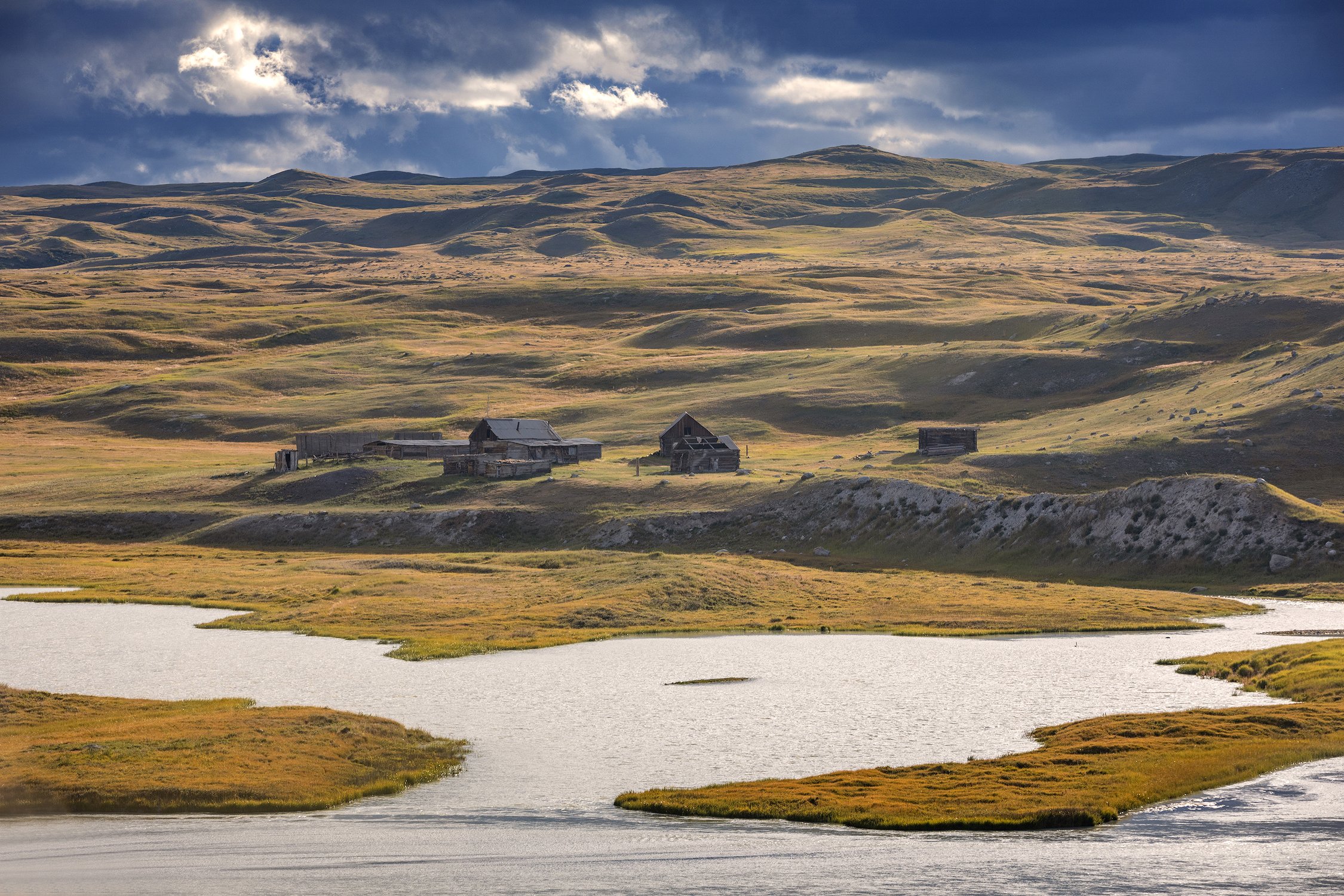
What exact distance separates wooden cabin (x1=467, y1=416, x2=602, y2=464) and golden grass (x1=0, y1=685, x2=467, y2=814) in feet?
244

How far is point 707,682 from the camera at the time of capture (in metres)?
51.8

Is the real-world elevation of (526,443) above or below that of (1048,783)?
above

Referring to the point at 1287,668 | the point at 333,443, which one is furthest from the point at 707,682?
the point at 333,443

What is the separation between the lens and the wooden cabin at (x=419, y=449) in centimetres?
12662

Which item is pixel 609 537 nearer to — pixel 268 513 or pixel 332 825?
pixel 268 513

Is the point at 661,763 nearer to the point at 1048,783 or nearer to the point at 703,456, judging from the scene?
the point at 1048,783

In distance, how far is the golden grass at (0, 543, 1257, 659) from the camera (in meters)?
65.6

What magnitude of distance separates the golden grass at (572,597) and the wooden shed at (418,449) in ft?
114

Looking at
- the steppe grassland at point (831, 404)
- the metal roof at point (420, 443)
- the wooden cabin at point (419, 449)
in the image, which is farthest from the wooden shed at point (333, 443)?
the steppe grassland at point (831, 404)

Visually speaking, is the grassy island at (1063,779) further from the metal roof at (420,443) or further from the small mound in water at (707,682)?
the metal roof at (420,443)

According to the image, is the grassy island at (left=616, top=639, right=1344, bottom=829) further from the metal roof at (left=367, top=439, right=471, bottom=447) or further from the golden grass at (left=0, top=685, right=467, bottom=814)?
the metal roof at (left=367, top=439, right=471, bottom=447)

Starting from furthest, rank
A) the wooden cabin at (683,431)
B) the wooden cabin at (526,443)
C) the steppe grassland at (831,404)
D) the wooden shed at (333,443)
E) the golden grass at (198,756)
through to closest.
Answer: the wooden shed at (333,443) < the wooden cabin at (526,443) < the wooden cabin at (683,431) < the steppe grassland at (831,404) < the golden grass at (198,756)

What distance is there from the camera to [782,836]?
1257 inches

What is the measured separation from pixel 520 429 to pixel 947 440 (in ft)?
133
